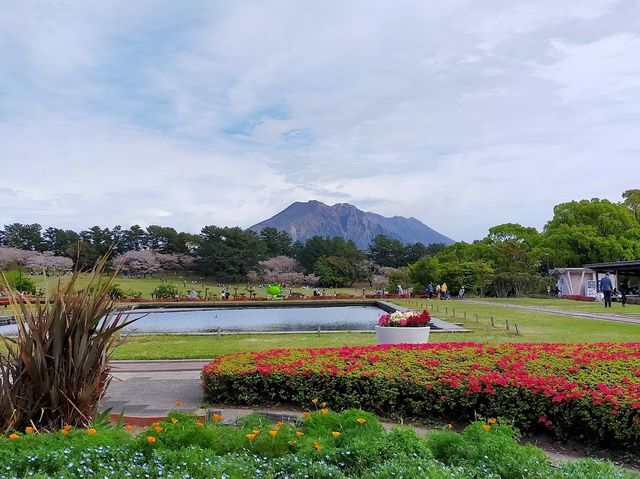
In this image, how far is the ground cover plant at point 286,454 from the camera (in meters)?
2.88

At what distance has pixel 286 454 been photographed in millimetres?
3162

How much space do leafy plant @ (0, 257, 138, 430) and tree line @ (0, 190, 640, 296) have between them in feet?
68.3

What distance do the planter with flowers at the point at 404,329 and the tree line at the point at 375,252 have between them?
1827 cm

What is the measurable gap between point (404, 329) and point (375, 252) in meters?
53.4

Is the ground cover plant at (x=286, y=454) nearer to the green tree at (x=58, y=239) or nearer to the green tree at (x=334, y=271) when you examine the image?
the green tree at (x=334, y=271)

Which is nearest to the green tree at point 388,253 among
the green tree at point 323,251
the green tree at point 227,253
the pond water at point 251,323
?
the green tree at point 323,251

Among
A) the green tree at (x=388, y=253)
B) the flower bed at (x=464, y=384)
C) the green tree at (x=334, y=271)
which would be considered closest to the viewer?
the flower bed at (x=464, y=384)

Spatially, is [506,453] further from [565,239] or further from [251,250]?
[251,250]

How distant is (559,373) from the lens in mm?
5008

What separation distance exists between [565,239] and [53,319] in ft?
120

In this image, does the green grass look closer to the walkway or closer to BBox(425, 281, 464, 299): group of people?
BBox(425, 281, 464, 299): group of people

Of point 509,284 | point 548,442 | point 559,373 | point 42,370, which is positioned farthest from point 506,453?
point 509,284

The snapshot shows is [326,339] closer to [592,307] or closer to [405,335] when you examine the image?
[405,335]

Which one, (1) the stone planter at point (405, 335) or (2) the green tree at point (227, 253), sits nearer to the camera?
(1) the stone planter at point (405, 335)
